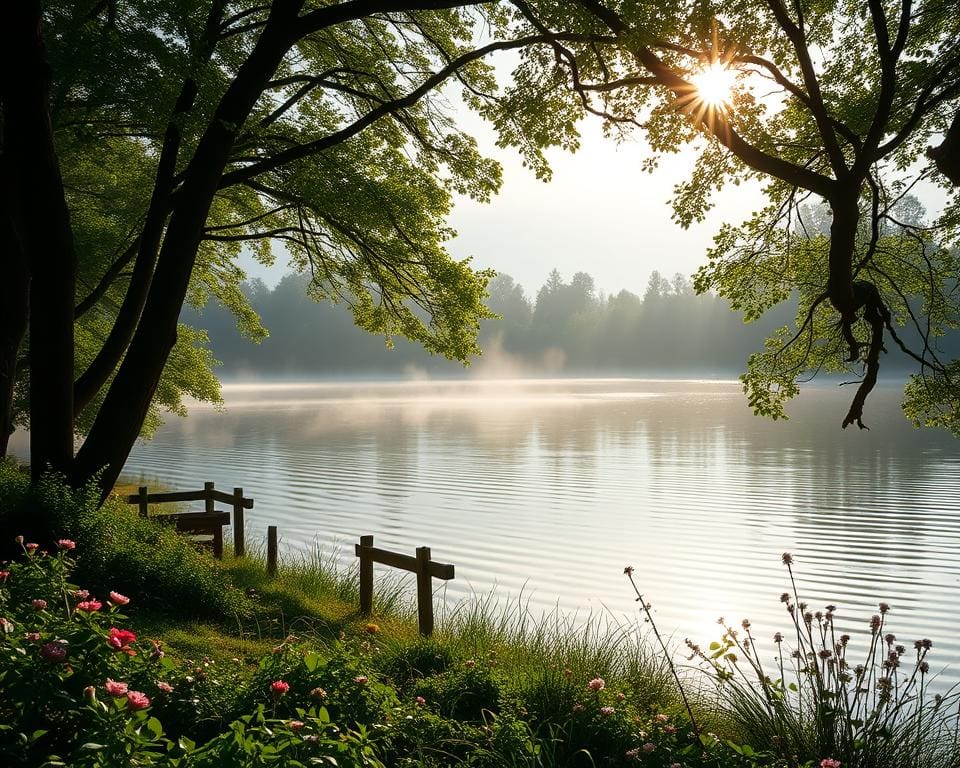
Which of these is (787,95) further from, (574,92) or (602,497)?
(602,497)

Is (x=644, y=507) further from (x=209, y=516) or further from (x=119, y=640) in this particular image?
(x=119, y=640)

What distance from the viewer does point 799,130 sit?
11367 mm

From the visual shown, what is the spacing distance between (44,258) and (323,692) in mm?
8140

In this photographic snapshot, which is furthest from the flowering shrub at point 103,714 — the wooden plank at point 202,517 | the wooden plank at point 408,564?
the wooden plank at point 202,517

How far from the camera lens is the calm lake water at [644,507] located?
44.9 feet

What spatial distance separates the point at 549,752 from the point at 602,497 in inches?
735

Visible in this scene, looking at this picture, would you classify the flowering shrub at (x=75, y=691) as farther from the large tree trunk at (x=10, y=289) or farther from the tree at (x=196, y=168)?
the large tree trunk at (x=10, y=289)

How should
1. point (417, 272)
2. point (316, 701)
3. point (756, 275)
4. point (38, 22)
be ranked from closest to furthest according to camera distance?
point (316, 701)
point (38, 22)
point (756, 275)
point (417, 272)

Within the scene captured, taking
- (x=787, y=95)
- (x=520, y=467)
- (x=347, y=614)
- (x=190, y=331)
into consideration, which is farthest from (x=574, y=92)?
(x=520, y=467)

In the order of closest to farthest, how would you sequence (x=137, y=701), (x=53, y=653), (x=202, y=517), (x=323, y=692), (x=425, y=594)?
1. (x=137, y=701)
2. (x=53, y=653)
3. (x=323, y=692)
4. (x=425, y=594)
5. (x=202, y=517)

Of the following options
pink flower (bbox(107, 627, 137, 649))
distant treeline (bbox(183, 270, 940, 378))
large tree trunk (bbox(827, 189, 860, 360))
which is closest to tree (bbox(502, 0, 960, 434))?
large tree trunk (bbox(827, 189, 860, 360))

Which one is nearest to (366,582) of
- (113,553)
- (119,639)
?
(113,553)

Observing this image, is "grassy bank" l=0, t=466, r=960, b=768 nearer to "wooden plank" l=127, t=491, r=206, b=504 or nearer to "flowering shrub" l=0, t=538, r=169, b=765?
"flowering shrub" l=0, t=538, r=169, b=765

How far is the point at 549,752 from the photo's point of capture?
4617mm
